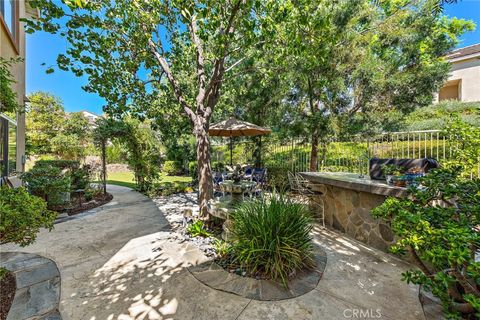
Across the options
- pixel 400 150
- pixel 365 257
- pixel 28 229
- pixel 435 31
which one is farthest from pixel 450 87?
pixel 28 229

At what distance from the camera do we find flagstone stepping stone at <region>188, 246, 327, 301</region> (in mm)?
2568

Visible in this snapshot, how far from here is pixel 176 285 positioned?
2.76 meters

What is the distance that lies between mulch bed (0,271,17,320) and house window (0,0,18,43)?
22.1 feet

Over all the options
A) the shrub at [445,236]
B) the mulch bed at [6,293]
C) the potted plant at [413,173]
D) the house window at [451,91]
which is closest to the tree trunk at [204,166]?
the mulch bed at [6,293]

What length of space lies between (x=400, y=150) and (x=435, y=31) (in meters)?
3.56

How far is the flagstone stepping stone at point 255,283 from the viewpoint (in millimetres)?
2568

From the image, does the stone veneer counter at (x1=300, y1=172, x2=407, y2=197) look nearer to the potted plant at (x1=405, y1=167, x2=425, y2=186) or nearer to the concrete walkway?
the potted plant at (x1=405, y1=167, x2=425, y2=186)

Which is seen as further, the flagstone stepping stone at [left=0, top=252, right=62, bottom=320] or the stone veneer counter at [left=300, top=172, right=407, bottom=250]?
the stone veneer counter at [left=300, top=172, right=407, bottom=250]


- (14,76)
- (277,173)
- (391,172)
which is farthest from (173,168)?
(391,172)

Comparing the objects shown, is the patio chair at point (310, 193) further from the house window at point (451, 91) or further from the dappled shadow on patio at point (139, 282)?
the house window at point (451, 91)

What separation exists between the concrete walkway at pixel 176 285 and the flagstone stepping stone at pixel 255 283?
0.08m

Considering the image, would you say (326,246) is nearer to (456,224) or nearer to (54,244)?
(456,224)

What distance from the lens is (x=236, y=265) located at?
3.22 metres

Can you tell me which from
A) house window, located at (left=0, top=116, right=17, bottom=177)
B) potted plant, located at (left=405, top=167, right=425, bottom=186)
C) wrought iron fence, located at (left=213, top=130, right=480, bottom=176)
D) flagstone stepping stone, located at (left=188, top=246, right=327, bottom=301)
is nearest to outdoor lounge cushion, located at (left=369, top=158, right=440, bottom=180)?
potted plant, located at (left=405, top=167, right=425, bottom=186)
